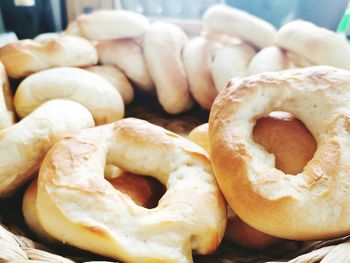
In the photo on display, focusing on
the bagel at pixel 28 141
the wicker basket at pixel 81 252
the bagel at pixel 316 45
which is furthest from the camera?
the bagel at pixel 316 45

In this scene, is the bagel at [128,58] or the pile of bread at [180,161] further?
the bagel at [128,58]

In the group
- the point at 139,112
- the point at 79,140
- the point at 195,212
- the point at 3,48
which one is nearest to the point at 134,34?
the point at 139,112

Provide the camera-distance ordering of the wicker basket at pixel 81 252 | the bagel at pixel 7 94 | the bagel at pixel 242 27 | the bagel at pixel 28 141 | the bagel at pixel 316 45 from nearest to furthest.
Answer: the wicker basket at pixel 81 252, the bagel at pixel 28 141, the bagel at pixel 7 94, the bagel at pixel 316 45, the bagel at pixel 242 27

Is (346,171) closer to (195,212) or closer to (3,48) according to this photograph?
(195,212)

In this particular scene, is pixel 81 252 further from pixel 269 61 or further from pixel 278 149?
pixel 269 61

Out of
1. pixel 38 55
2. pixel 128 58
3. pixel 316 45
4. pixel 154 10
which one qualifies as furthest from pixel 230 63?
pixel 154 10

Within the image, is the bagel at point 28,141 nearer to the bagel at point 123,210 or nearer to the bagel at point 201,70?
the bagel at point 123,210

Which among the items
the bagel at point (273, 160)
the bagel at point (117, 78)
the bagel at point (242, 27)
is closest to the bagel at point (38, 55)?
the bagel at point (117, 78)

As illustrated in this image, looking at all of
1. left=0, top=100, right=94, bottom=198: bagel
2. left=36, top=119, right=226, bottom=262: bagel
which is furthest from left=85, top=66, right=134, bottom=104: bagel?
left=36, top=119, right=226, bottom=262: bagel
